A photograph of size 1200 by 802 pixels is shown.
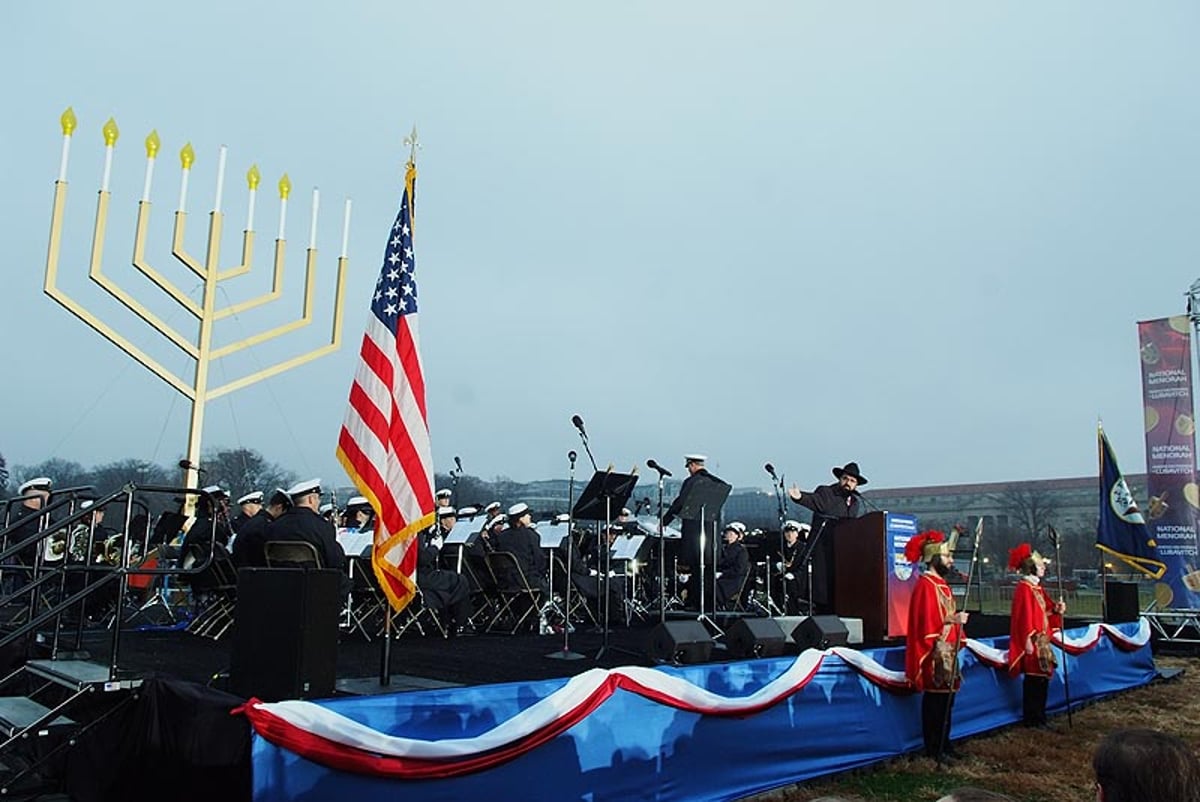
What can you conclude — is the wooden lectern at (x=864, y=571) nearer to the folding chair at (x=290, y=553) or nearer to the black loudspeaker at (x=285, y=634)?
the folding chair at (x=290, y=553)

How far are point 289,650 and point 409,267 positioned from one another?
9.80ft

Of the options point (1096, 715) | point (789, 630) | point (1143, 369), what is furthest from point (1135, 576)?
point (789, 630)

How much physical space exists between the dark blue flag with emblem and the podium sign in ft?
22.0

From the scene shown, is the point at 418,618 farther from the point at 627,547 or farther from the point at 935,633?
the point at 935,633

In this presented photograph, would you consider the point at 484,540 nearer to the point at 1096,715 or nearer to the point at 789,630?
the point at 789,630

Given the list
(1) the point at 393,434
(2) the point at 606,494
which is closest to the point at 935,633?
(2) the point at 606,494

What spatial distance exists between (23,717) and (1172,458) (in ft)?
47.0

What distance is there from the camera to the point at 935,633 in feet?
22.0

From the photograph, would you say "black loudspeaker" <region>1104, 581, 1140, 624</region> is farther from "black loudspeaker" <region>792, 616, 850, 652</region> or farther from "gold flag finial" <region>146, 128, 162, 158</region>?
"gold flag finial" <region>146, 128, 162, 158</region>

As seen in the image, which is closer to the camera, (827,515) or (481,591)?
(827,515)

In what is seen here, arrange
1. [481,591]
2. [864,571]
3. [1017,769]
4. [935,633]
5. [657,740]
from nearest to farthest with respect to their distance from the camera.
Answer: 1. [657,740]
2. [935,633]
3. [1017,769]
4. [864,571]
5. [481,591]

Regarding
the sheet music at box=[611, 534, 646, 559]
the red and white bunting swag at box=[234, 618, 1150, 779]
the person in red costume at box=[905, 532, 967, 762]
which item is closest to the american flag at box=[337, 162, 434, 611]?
the red and white bunting swag at box=[234, 618, 1150, 779]

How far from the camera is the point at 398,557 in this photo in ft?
18.8

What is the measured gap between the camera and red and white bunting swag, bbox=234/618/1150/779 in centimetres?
374
